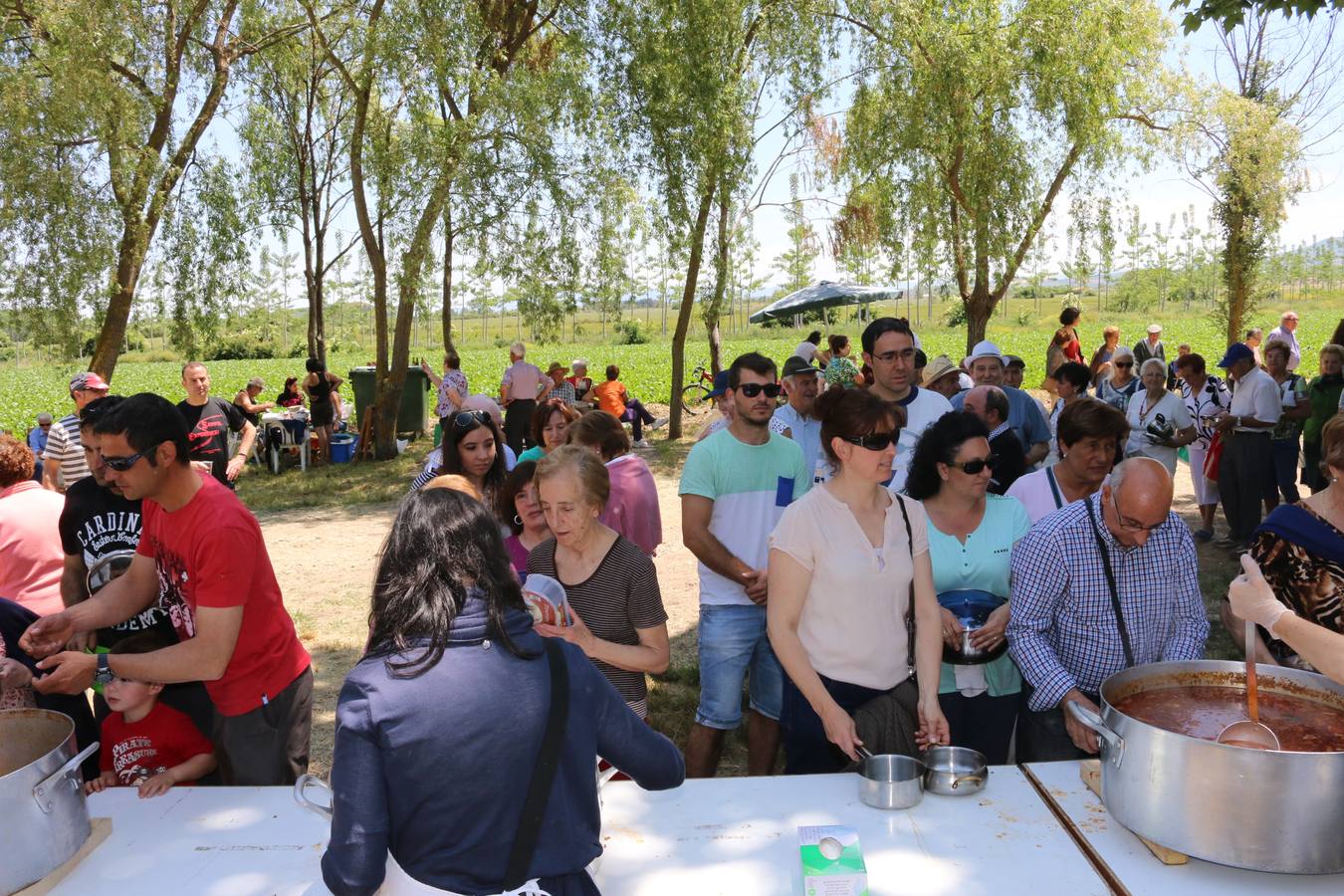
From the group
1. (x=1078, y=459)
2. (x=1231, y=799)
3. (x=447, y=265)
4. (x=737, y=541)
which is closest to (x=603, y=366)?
(x=447, y=265)

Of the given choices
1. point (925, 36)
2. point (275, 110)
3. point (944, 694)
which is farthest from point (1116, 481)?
point (275, 110)

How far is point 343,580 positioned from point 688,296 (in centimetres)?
819

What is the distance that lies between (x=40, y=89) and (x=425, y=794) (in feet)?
39.8

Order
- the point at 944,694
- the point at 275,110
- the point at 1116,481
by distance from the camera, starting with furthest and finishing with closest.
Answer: the point at 275,110
the point at 944,694
the point at 1116,481

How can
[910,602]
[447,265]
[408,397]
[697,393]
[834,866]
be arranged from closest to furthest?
[834,866] → [910,602] → [447,265] → [408,397] → [697,393]

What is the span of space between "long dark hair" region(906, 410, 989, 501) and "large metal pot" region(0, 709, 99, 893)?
2514 millimetres

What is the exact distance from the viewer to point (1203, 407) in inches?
333

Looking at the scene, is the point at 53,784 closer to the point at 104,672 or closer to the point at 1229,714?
the point at 104,672

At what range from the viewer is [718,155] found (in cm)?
1342

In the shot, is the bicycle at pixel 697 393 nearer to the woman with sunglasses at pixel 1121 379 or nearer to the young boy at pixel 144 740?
the woman with sunglasses at pixel 1121 379

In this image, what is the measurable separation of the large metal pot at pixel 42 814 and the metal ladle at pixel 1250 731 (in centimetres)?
238

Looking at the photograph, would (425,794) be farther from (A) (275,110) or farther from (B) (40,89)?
(A) (275,110)

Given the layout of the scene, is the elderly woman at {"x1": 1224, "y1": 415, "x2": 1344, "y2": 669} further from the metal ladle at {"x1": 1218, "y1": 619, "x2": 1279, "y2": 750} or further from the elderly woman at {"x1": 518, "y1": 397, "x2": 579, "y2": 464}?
the elderly woman at {"x1": 518, "y1": 397, "x2": 579, "y2": 464}

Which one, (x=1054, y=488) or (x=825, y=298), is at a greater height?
(x=825, y=298)
